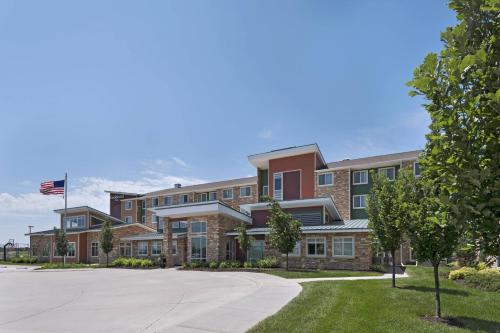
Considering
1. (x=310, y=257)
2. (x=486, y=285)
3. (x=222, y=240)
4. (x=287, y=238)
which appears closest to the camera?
(x=486, y=285)

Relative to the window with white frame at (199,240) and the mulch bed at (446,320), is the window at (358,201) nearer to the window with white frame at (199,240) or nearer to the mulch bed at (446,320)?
the window with white frame at (199,240)

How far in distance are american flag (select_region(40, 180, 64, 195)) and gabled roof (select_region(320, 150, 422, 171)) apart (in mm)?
29613

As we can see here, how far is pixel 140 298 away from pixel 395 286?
10695mm

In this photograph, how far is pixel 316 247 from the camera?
28.3 meters

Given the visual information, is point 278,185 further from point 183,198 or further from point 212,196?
point 183,198

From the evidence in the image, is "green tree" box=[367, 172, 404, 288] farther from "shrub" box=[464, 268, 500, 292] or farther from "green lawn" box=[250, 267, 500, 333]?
"shrub" box=[464, 268, 500, 292]

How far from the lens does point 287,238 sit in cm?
2505

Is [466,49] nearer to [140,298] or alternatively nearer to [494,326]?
[494,326]

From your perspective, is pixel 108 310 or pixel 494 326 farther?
pixel 108 310

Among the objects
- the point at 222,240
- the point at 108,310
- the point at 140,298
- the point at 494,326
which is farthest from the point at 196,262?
the point at 494,326

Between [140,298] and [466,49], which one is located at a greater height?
[466,49]

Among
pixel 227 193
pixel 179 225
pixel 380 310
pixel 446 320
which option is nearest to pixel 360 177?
pixel 227 193

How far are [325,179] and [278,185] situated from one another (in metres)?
4.88

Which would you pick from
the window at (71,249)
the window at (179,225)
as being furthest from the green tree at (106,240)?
the window at (71,249)
